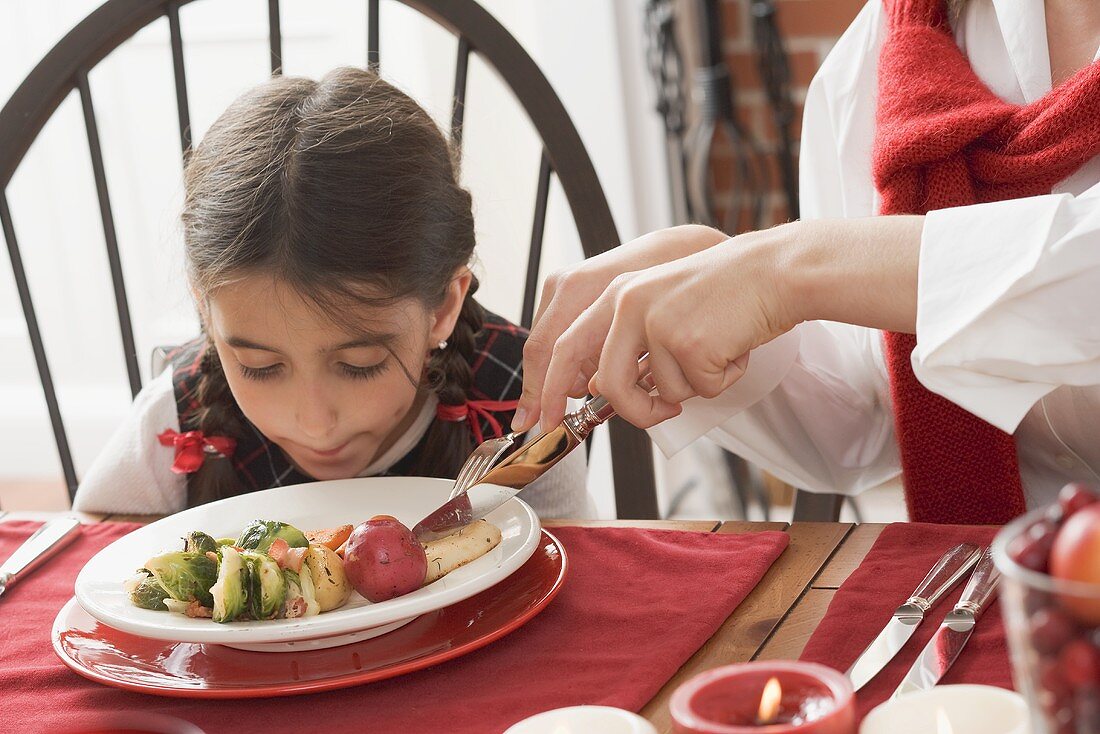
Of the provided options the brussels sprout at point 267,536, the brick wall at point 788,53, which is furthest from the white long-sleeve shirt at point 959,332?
the brick wall at point 788,53

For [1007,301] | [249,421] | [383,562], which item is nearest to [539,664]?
[383,562]

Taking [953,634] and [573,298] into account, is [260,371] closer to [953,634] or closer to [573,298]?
[573,298]

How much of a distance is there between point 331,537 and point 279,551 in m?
0.06

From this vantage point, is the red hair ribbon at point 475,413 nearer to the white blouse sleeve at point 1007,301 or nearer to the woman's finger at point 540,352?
the woman's finger at point 540,352

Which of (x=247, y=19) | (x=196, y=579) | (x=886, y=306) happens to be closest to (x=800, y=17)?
(x=247, y=19)

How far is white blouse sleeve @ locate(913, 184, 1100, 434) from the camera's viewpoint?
0.64m

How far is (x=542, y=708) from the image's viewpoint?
0.60 metres

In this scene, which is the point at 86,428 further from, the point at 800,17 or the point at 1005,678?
the point at 1005,678

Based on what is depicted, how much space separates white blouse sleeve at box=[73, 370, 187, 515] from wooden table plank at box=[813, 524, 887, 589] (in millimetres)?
572

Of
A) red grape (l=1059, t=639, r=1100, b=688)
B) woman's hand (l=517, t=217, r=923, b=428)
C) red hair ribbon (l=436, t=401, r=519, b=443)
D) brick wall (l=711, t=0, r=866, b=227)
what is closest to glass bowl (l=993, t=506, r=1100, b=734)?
red grape (l=1059, t=639, r=1100, b=688)

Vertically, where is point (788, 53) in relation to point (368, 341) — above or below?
above

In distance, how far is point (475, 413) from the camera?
1.18 m

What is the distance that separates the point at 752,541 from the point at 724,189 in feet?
5.66

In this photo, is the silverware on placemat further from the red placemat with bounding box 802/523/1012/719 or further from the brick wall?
the brick wall
